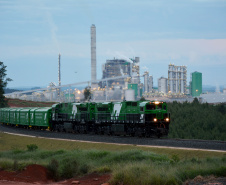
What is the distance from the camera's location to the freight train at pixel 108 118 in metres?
33.7

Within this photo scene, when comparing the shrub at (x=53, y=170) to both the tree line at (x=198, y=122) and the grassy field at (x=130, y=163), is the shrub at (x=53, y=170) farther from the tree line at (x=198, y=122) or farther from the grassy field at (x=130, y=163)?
the tree line at (x=198, y=122)

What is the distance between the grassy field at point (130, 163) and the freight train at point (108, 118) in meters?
6.03

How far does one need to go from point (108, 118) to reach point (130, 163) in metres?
21.2

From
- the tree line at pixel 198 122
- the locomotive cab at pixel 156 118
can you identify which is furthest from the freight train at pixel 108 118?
the tree line at pixel 198 122

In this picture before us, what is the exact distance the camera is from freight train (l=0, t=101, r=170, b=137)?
33.7 meters

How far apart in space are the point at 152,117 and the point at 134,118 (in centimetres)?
186

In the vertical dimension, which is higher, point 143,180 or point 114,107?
point 114,107

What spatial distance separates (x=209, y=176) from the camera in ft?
45.5

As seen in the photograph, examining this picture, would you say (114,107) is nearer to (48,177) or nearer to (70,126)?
(70,126)

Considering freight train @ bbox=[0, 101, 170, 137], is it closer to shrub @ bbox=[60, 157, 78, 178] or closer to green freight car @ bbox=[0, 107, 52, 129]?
green freight car @ bbox=[0, 107, 52, 129]

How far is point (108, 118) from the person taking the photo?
38250mm

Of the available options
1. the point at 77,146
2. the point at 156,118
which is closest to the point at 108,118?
the point at 156,118

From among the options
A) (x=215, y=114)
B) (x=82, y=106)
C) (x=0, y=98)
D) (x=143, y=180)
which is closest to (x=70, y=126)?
(x=82, y=106)

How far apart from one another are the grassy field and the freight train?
238 inches
